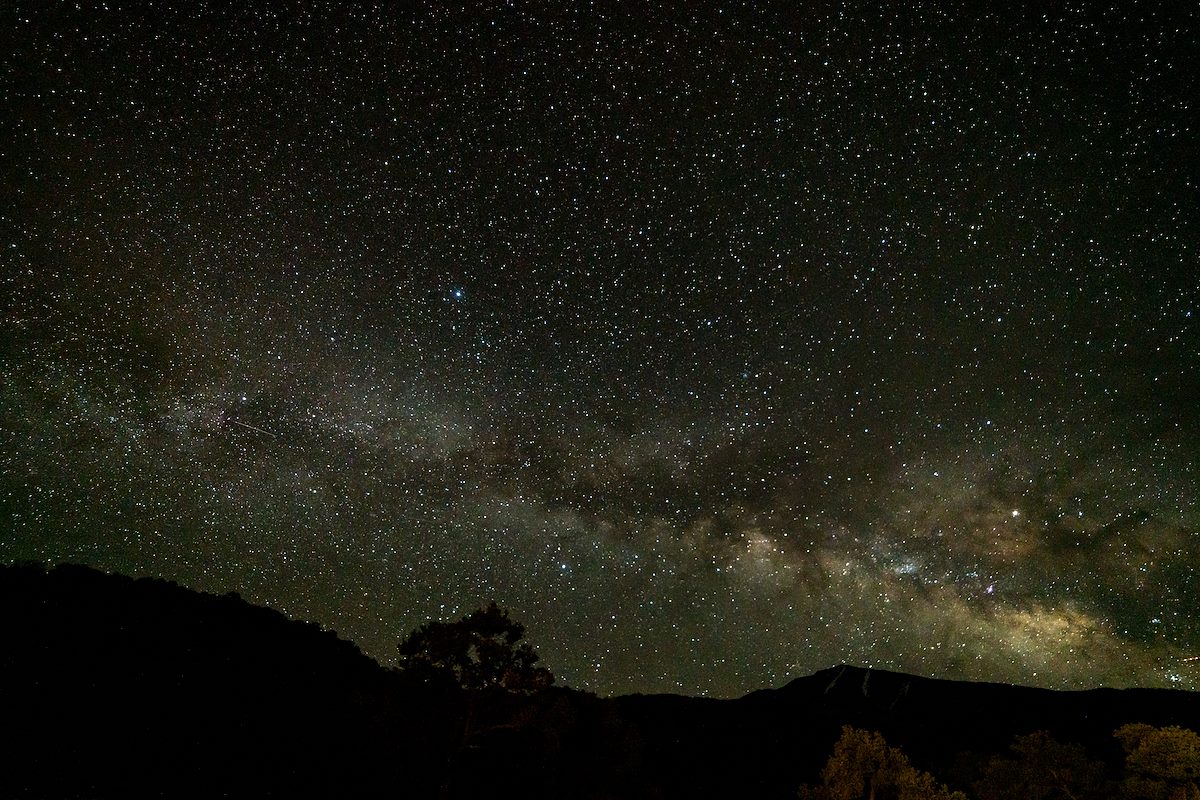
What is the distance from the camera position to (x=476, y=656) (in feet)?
50.4

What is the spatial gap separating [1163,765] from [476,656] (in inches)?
936

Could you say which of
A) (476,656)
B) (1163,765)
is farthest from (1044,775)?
(476,656)

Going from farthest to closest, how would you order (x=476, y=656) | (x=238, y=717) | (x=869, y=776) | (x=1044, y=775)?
(x=1044, y=775) → (x=869, y=776) → (x=238, y=717) → (x=476, y=656)

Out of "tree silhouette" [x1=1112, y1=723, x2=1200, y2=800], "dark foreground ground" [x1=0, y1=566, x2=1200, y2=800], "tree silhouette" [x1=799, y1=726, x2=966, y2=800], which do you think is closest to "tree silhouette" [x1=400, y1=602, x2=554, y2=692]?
"dark foreground ground" [x1=0, y1=566, x2=1200, y2=800]

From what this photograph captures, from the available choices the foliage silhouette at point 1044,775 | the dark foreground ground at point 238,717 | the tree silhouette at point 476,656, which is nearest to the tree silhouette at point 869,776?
the foliage silhouette at point 1044,775

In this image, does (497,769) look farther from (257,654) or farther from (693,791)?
(693,791)

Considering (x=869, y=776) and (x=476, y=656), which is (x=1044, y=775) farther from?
(x=476, y=656)

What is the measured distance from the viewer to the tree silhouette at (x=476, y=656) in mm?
15172

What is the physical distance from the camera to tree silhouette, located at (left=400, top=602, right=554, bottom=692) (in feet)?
49.8

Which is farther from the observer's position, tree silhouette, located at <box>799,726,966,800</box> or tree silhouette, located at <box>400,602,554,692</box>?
tree silhouette, located at <box>799,726,966,800</box>

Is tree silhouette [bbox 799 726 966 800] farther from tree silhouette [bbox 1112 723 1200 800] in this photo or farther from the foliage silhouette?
tree silhouette [bbox 1112 723 1200 800]

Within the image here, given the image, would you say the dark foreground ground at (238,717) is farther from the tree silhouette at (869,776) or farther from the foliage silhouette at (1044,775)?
the tree silhouette at (869,776)

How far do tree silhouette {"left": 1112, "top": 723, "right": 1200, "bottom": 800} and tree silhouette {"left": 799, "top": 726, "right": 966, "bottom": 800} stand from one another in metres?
6.76

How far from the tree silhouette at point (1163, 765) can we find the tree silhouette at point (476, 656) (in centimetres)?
2169
